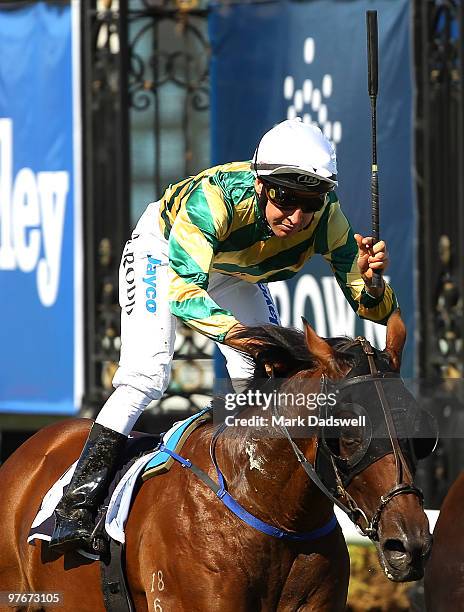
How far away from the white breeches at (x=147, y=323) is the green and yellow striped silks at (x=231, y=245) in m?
0.10

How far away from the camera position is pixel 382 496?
11.1 ft

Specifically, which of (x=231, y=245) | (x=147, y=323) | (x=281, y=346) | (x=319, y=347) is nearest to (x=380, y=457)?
(x=319, y=347)

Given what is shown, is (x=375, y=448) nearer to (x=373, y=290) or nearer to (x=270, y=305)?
(x=373, y=290)

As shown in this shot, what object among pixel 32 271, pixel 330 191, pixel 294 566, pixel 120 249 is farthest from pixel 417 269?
pixel 294 566

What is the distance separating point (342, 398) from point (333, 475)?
0.67 feet

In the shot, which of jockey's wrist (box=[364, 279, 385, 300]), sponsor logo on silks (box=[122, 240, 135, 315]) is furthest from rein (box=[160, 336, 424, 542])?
sponsor logo on silks (box=[122, 240, 135, 315])

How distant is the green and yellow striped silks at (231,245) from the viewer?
12.9 ft

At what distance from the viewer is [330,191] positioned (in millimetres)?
4164

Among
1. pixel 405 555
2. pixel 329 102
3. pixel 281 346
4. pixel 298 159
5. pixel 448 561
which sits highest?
pixel 298 159

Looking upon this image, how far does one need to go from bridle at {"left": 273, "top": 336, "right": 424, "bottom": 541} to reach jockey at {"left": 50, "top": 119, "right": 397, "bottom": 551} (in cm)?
43

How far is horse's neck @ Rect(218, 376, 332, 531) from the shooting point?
147 inches

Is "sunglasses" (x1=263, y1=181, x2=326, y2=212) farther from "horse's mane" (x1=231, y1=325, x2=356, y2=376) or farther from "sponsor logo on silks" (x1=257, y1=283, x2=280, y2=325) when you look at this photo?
"sponsor logo on silks" (x1=257, y1=283, x2=280, y2=325)

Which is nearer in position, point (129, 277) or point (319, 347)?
point (319, 347)

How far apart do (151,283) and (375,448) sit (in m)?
A: 1.29
